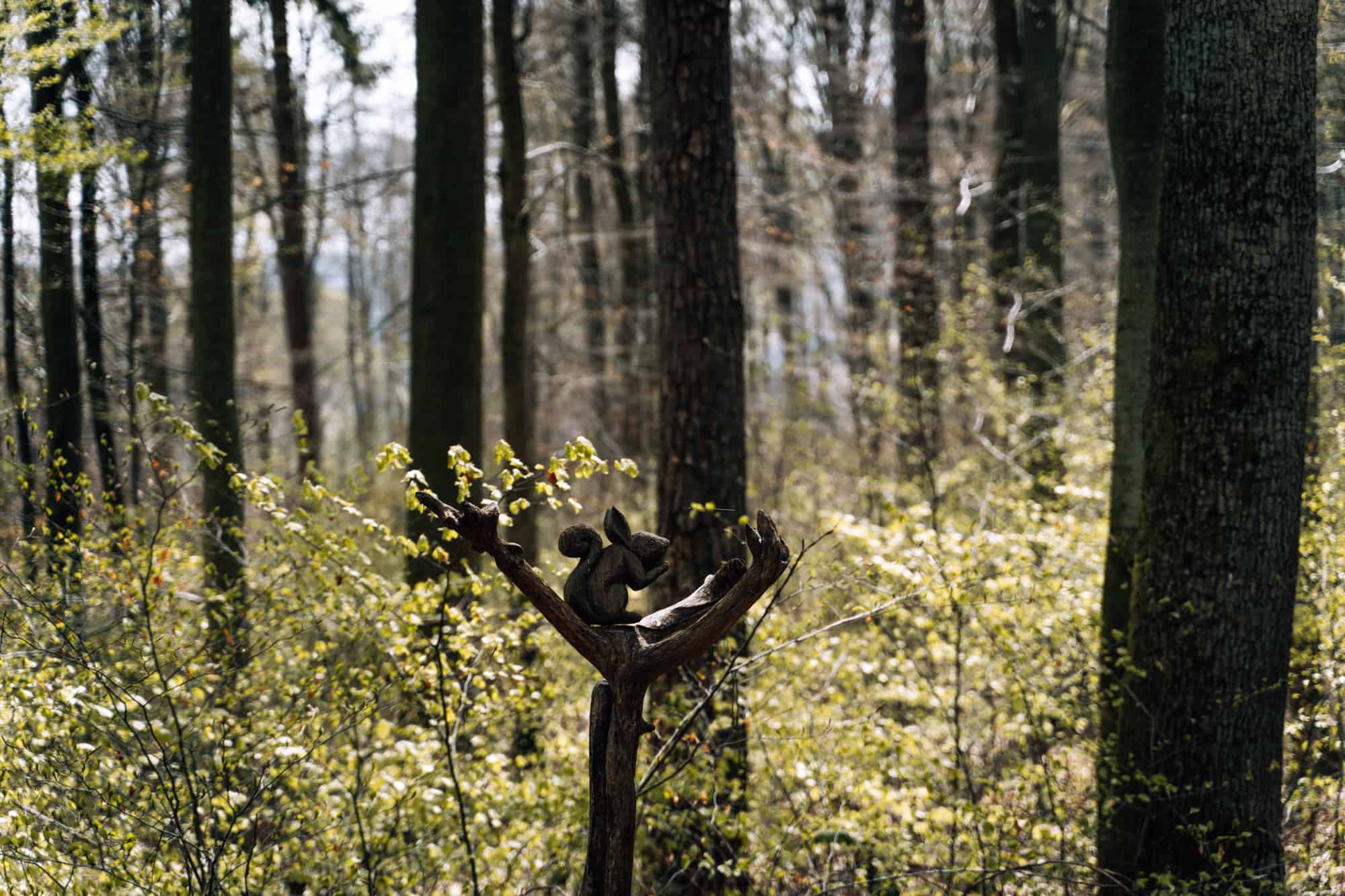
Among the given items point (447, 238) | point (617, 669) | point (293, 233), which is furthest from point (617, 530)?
point (293, 233)

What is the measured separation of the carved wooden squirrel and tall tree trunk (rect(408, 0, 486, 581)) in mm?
3634

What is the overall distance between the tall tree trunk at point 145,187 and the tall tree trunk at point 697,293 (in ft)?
11.8

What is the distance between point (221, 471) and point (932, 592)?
462 cm

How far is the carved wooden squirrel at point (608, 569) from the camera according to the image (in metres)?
2.73

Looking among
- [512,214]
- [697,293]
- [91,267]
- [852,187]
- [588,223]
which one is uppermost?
[852,187]

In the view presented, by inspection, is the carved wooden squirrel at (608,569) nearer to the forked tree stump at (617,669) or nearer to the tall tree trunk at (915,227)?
the forked tree stump at (617,669)

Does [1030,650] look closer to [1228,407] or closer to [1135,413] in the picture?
[1135,413]

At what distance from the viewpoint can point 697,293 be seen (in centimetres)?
561

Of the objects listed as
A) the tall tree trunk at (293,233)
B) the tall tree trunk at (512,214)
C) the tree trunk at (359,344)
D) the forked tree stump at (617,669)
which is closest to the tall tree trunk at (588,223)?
the tall tree trunk at (512,214)

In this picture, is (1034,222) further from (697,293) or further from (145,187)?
(145,187)

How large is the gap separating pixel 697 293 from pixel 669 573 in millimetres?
1581

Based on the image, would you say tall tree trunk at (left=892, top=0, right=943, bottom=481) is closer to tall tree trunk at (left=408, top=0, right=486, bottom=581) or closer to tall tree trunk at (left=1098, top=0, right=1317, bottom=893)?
tall tree trunk at (left=408, top=0, right=486, bottom=581)

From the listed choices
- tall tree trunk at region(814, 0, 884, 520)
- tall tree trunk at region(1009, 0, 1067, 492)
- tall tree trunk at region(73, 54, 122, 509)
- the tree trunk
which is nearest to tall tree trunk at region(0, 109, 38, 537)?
tall tree trunk at region(73, 54, 122, 509)

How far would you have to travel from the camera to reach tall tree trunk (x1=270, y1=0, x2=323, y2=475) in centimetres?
1095
